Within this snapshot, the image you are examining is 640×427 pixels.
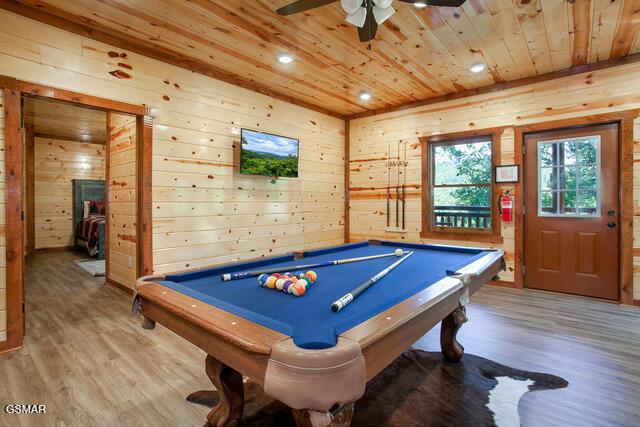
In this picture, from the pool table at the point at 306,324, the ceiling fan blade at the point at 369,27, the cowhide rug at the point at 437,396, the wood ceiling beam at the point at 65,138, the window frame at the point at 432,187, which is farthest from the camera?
the wood ceiling beam at the point at 65,138

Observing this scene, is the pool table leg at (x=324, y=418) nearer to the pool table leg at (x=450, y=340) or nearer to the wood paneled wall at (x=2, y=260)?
the pool table leg at (x=450, y=340)

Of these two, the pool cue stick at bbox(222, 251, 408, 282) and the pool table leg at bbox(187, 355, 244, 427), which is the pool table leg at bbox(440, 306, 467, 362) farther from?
the pool table leg at bbox(187, 355, 244, 427)

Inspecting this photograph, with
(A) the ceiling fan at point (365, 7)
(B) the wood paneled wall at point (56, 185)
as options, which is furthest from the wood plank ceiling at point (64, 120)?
(A) the ceiling fan at point (365, 7)

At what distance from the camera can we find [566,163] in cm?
372

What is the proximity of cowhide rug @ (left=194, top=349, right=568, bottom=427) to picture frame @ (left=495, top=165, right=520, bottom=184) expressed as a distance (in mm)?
2522

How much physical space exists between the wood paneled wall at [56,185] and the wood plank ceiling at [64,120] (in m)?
0.25

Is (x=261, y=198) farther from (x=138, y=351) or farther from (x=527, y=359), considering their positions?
(x=527, y=359)

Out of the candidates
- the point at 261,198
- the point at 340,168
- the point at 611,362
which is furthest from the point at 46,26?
the point at 611,362

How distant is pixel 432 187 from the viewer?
4.61 metres

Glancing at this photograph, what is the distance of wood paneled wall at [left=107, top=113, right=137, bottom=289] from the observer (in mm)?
3770

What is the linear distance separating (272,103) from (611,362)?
4114 mm

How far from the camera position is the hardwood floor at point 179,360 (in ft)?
5.62

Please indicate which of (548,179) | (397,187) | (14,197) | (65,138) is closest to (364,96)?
(397,187)

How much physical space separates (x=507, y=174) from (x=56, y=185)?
8.61 m
